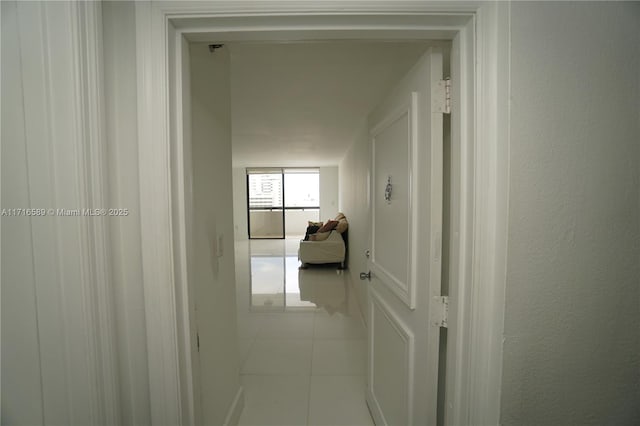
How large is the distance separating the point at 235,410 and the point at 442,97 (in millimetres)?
2053

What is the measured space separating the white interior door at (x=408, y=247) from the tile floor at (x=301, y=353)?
0.42 meters

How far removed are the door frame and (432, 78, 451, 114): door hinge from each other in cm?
8

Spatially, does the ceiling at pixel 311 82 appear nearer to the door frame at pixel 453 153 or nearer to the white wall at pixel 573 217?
the door frame at pixel 453 153

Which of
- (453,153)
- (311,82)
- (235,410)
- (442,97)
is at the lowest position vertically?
(235,410)

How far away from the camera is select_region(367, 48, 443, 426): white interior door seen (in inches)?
37.6

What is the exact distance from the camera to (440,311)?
93 cm

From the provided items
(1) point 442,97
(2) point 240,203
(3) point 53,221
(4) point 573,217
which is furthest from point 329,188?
(3) point 53,221

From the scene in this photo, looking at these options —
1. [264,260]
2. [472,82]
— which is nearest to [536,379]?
[472,82]

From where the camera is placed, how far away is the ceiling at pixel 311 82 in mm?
1535

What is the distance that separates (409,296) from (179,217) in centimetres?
95

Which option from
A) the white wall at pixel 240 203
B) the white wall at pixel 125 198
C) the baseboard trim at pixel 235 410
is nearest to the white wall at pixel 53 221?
the white wall at pixel 125 198

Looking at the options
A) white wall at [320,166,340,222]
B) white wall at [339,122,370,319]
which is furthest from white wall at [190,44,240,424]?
white wall at [320,166,340,222]

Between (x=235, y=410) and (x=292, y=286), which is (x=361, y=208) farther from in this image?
(x=235, y=410)

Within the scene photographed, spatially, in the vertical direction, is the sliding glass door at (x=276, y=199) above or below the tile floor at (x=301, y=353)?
above
